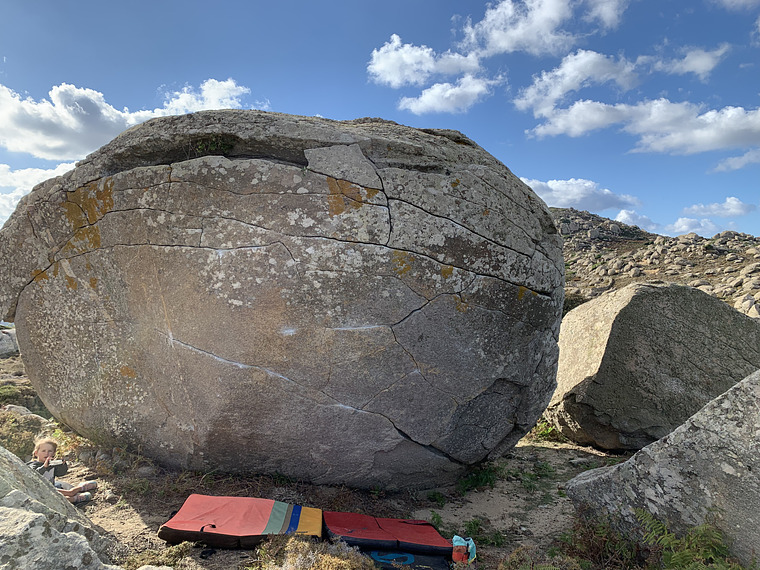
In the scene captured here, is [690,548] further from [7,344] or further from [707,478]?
[7,344]

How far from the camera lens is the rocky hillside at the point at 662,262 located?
16.7 metres

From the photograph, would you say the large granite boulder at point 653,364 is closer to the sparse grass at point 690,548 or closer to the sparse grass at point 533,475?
the sparse grass at point 533,475

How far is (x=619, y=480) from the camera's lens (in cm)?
395

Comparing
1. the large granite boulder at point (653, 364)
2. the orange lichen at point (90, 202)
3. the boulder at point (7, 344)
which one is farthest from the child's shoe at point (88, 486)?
the boulder at point (7, 344)

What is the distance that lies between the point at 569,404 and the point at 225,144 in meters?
5.56

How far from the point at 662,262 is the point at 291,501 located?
74.9 feet

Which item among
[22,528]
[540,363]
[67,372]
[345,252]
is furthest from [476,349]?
[67,372]

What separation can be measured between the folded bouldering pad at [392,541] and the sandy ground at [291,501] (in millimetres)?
362

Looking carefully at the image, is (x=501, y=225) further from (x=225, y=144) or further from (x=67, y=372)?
(x=67, y=372)

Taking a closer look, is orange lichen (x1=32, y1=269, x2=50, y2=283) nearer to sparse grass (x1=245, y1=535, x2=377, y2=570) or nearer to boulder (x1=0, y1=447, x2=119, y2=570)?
boulder (x1=0, y1=447, x2=119, y2=570)

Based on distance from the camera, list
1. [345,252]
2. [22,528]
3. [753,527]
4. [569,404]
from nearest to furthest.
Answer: [22,528]
[753,527]
[345,252]
[569,404]

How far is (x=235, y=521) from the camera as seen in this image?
381 centimetres

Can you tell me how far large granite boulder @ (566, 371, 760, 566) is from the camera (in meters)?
3.30

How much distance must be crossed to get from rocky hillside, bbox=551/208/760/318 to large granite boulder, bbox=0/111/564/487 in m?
10.9
